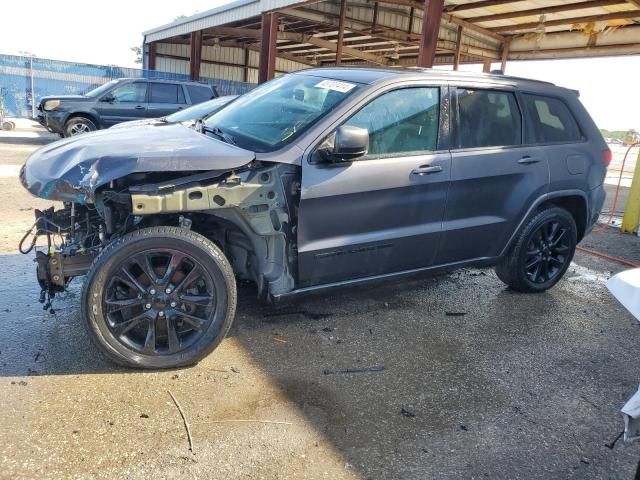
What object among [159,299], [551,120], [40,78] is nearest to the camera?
[159,299]

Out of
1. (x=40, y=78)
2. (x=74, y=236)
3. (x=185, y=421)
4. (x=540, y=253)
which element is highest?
(x=40, y=78)

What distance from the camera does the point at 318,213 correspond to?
3211 mm

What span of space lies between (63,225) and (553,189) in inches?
150

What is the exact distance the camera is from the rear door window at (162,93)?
40.6ft

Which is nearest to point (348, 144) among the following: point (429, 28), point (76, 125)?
point (429, 28)

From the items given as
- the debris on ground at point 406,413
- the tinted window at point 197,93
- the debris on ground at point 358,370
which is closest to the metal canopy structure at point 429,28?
the tinted window at point 197,93

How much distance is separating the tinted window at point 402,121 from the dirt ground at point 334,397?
108 cm

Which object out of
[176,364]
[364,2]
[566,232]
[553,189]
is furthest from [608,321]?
[364,2]

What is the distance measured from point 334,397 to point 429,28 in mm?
8508

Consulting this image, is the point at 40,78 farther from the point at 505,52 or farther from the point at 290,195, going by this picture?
the point at 290,195

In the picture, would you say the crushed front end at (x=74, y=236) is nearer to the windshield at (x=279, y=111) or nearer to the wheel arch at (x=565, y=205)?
the windshield at (x=279, y=111)

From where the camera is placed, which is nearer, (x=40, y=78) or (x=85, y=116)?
(x=85, y=116)

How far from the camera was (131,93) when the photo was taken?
1235cm

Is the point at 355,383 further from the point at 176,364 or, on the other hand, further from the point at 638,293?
the point at 638,293
